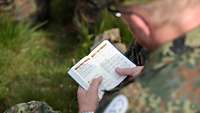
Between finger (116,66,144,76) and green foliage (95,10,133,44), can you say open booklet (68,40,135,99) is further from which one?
green foliage (95,10,133,44)

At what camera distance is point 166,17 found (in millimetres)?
1759

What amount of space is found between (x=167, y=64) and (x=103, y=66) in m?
0.95

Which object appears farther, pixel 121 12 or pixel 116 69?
pixel 116 69

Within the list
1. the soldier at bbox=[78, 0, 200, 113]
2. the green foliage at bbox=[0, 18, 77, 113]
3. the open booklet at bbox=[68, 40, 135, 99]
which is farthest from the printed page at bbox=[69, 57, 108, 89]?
the green foliage at bbox=[0, 18, 77, 113]

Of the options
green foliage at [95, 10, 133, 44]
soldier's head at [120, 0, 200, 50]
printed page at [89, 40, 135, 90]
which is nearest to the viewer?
soldier's head at [120, 0, 200, 50]

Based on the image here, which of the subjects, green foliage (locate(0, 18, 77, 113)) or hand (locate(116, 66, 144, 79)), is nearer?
hand (locate(116, 66, 144, 79))

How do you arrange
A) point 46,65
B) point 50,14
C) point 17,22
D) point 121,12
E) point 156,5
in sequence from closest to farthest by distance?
point 156,5
point 121,12
point 46,65
point 17,22
point 50,14

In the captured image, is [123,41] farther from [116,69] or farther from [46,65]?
[116,69]

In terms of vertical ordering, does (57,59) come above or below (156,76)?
Result: below

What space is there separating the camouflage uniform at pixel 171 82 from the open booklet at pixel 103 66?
0.78 metres

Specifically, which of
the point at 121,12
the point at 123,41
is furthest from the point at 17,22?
the point at 121,12

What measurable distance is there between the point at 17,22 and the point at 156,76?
10.7ft

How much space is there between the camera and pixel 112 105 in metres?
1.87

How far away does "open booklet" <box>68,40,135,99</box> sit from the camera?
104 inches
